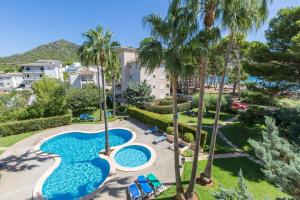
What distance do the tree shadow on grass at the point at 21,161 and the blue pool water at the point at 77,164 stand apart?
1.74 m

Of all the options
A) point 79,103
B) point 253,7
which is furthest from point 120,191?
point 79,103

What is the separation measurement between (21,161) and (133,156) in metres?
10.7

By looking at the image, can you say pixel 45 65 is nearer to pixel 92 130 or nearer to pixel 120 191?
pixel 92 130

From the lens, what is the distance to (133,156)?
17250mm

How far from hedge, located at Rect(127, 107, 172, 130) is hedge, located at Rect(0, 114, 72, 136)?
10.6 meters

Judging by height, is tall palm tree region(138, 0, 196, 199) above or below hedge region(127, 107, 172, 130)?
above

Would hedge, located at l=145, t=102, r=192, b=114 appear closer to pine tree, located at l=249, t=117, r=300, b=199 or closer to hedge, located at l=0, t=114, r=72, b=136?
hedge, located at l=0, t=114, r=72, b=136

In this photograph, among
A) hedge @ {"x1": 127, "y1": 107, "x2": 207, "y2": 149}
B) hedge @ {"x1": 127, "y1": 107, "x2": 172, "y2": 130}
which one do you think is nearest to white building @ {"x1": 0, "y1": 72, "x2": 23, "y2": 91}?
hedge @ {"x1": 127, "y1": 107, "x2": 172, "y2": 130}

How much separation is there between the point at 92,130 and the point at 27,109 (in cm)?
1151

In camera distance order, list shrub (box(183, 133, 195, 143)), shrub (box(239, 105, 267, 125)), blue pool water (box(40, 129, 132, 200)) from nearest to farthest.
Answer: blue pool water (box(40, 129, 132, 200)) → shrub (box(183, 133, 195, 143)) → shrub (box(239, 105, 267, 125))

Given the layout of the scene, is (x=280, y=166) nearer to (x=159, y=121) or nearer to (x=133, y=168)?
(x=133, y=168)

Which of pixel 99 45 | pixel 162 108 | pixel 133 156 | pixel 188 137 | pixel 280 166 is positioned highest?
pixel 99 45

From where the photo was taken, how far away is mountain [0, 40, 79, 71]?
135500mm

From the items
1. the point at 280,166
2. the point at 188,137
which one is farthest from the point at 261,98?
the point at 280,166
